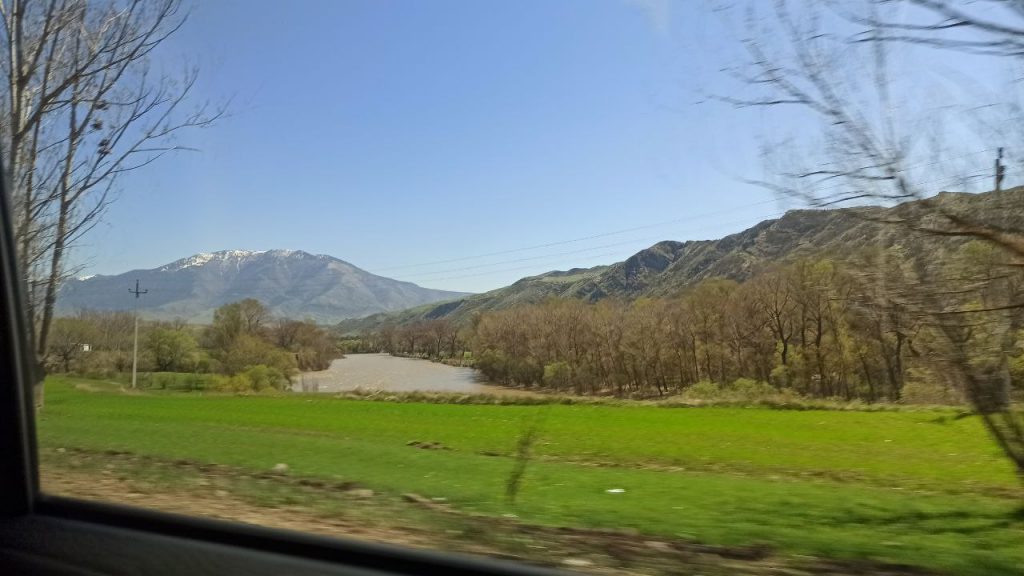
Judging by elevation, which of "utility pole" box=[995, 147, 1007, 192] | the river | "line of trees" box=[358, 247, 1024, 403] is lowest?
the river

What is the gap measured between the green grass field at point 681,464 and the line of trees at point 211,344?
1.39m

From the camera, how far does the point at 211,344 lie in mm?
17516

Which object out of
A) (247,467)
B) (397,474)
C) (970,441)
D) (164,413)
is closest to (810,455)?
(970,441)

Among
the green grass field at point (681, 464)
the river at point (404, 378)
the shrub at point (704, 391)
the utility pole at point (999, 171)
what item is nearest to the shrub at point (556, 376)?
the river at point (404, 378)

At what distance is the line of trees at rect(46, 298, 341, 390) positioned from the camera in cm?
1171

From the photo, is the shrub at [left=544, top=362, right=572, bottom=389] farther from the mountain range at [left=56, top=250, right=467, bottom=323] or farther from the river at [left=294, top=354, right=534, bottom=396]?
the mountain range at [left=56, top=250, right=467, bottom=323]

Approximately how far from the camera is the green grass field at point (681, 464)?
215 inches

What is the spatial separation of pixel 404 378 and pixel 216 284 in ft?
70.6

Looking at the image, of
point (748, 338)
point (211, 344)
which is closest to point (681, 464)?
point (748, 338)

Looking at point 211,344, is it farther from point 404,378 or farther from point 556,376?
point 404,378

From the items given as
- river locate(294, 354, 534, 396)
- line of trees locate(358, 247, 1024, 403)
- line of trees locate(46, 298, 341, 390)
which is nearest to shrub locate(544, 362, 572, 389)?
line of trees locate(358, 247, 1024, 403)

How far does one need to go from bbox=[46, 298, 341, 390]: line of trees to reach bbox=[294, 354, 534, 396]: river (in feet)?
9.08

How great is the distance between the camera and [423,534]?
378cm

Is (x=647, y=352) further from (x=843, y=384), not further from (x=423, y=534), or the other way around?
(x=423, y=534)
